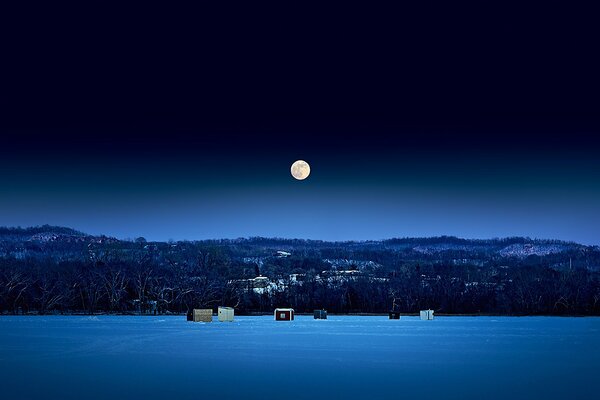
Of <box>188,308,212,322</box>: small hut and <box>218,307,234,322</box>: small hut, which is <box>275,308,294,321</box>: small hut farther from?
<box>188,308,212,322</box>: small hut

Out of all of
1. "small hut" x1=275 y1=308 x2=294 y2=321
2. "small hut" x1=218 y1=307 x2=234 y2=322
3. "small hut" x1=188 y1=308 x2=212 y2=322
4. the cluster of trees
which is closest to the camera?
"small hut" x1=218 y1=307 x2=234 y2=322

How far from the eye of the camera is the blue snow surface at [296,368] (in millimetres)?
18531

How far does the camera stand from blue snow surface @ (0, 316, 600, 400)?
60.8 ft

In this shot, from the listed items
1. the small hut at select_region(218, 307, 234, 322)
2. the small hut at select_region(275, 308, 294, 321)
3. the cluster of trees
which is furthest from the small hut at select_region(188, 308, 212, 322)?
the cluster of trees

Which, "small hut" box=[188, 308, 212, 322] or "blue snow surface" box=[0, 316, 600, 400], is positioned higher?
"small hut" box=[188, 308, 212, 322]

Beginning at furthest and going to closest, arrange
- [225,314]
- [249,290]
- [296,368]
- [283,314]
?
[249,290]
[283,314]
[225,314]
[296,368]

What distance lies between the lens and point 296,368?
78.2 feet

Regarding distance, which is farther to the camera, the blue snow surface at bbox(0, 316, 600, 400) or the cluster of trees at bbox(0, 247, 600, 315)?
the cluster of trees at bbox(0, 247, 600, 315)

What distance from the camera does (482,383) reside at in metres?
20.4

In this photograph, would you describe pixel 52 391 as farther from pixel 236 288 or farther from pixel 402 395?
pixel 236 288

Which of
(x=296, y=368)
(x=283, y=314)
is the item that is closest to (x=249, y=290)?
(x=283, y=314)

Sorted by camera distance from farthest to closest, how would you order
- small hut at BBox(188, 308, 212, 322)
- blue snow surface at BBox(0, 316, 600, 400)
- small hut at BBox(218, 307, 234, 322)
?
small hut at BBox(188, 308, 212, 322) → small hut at BBox(218, 307, 234, 322) → blue snow surface at BBox(0, 316, 600, 400)

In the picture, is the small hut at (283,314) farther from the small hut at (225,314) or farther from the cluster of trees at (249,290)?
the cluster of trees at (249,290)

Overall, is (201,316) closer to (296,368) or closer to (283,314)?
(283,314)
